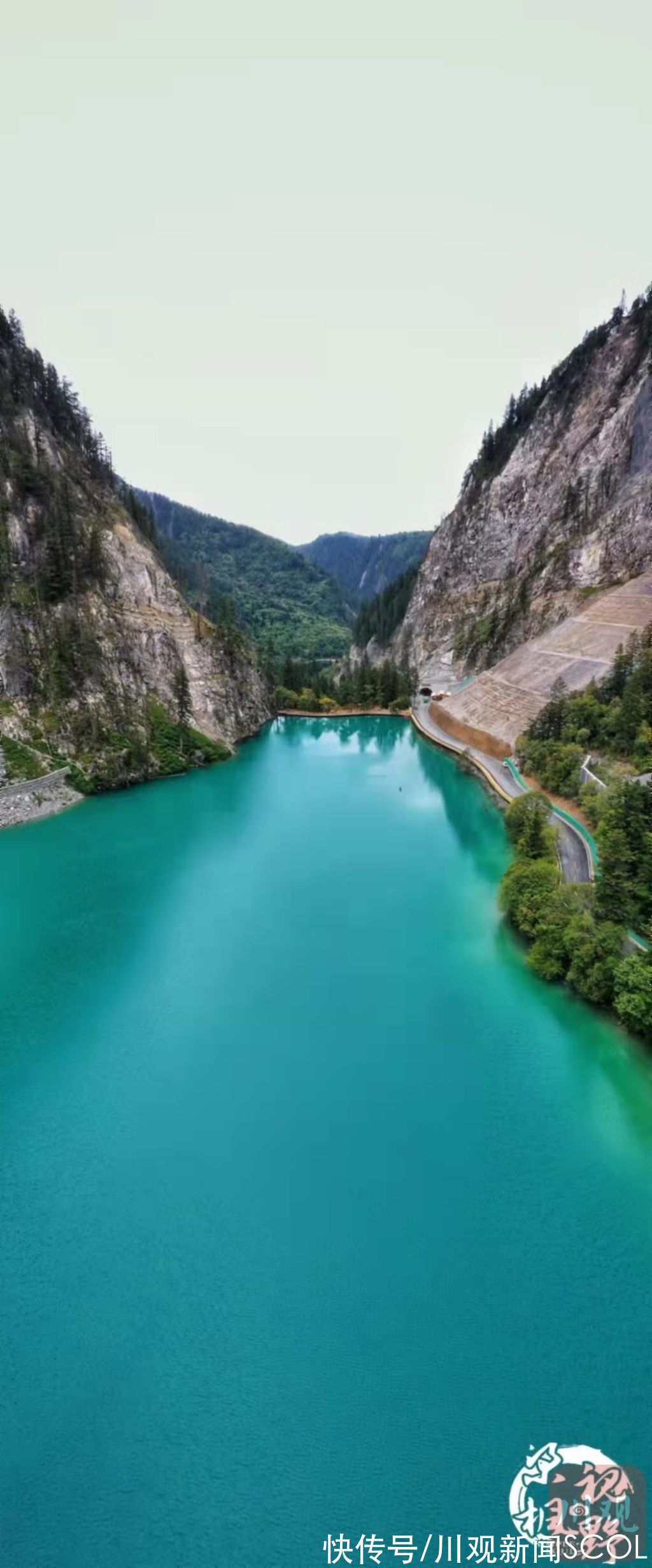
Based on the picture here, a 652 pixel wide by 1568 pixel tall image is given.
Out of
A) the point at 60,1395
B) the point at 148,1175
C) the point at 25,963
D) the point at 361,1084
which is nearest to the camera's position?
the point at 60,1395

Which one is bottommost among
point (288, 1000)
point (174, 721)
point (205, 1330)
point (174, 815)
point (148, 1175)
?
Answer: point (205, 1330)

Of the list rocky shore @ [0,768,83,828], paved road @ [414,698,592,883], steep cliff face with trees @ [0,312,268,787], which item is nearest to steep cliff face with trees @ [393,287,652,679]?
paved road @ [414,698,592,883]

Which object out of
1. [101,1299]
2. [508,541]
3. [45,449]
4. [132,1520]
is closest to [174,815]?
[101,1299]

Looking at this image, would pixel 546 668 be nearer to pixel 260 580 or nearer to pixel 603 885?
pixel 603 885

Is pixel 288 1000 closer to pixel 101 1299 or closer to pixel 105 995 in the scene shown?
pixel 105 995

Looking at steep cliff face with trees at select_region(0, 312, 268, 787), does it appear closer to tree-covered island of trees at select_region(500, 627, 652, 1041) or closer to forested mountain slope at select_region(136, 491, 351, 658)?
tree-covered island of trees at select_region(500, 627, 652, 1041)

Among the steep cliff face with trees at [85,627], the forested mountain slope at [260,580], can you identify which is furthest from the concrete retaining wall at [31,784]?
the forested mountain slope at [260,580]
